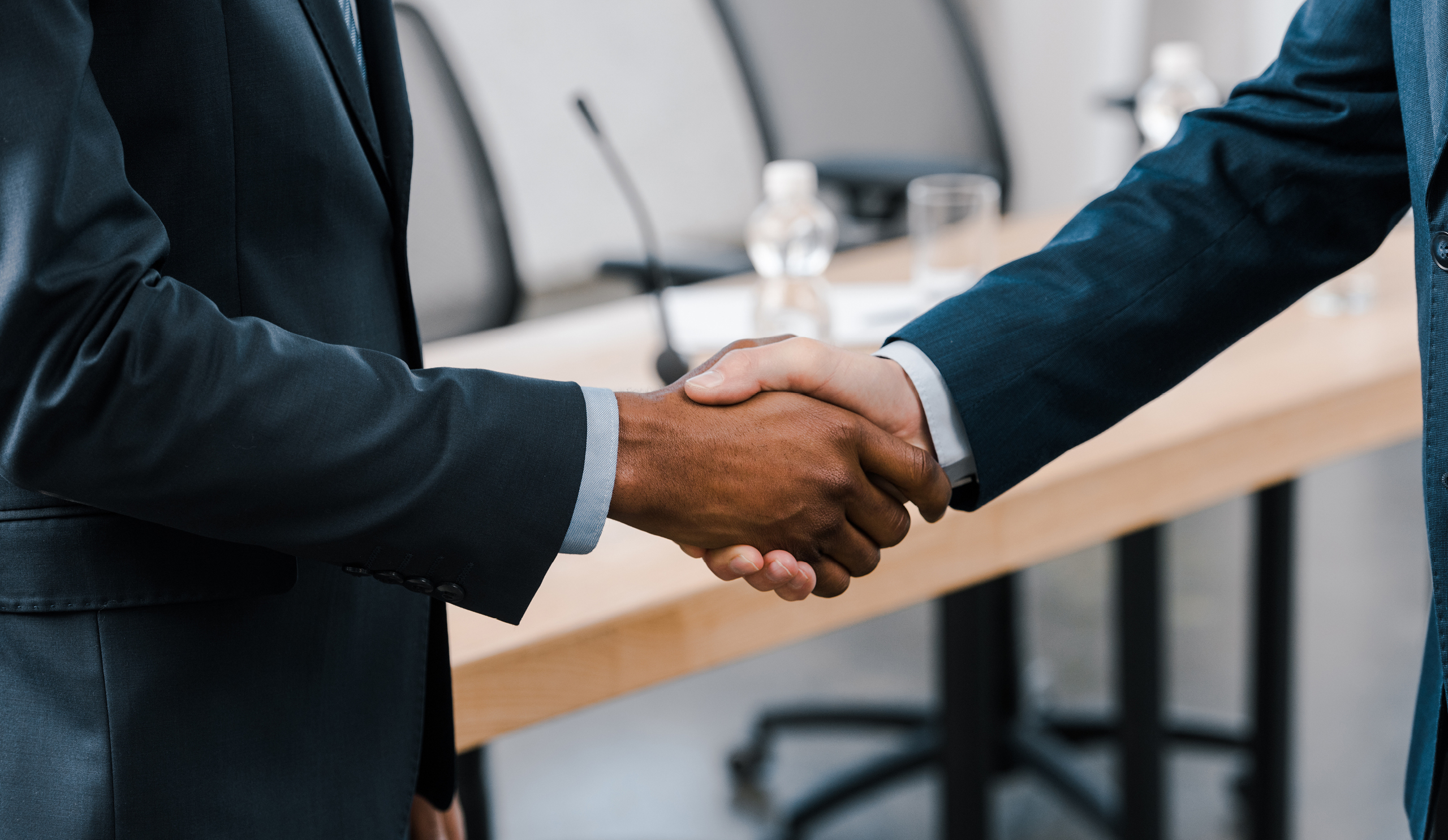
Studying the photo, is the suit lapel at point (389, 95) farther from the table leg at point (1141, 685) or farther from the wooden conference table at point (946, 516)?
the table leg at point (1141, 685)

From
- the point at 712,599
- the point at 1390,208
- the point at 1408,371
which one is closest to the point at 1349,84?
the point at 1390,208

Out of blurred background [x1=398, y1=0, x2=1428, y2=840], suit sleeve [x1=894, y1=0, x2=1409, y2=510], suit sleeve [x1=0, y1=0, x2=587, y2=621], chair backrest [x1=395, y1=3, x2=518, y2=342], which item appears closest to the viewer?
suit sleeve [x1=0, y1=0, x2=587, y2=621]

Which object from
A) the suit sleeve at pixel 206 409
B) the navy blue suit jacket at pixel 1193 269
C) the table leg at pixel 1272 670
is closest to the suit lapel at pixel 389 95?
the suit sleeve at pixel 206 409

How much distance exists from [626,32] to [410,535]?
3001 millimetres

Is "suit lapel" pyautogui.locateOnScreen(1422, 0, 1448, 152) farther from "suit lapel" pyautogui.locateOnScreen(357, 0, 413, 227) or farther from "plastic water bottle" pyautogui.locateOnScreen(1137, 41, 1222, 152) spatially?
"plastic water bottle" pyautogui.locateOnScreen(1137, 41, 1222, 152)

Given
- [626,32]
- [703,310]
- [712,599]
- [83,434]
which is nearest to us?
→ [83,434]

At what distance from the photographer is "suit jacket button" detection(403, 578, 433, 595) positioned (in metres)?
0.72

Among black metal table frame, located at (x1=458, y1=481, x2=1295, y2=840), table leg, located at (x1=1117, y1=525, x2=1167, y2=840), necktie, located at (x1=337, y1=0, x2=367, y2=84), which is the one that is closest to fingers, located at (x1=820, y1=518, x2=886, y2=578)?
necktie, located at (x1=337, y1=0, x2=367, y2=84)

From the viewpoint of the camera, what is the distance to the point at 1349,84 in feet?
3.31

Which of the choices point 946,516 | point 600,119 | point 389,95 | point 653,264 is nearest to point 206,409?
point 389,95

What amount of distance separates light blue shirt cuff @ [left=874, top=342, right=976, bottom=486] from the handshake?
27 mm

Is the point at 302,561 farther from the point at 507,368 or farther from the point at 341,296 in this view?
the point at 507,368

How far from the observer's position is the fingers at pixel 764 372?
90cm

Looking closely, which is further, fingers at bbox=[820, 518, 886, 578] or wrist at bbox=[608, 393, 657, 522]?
fingers at bbox=[820, 518, 886, 578]
